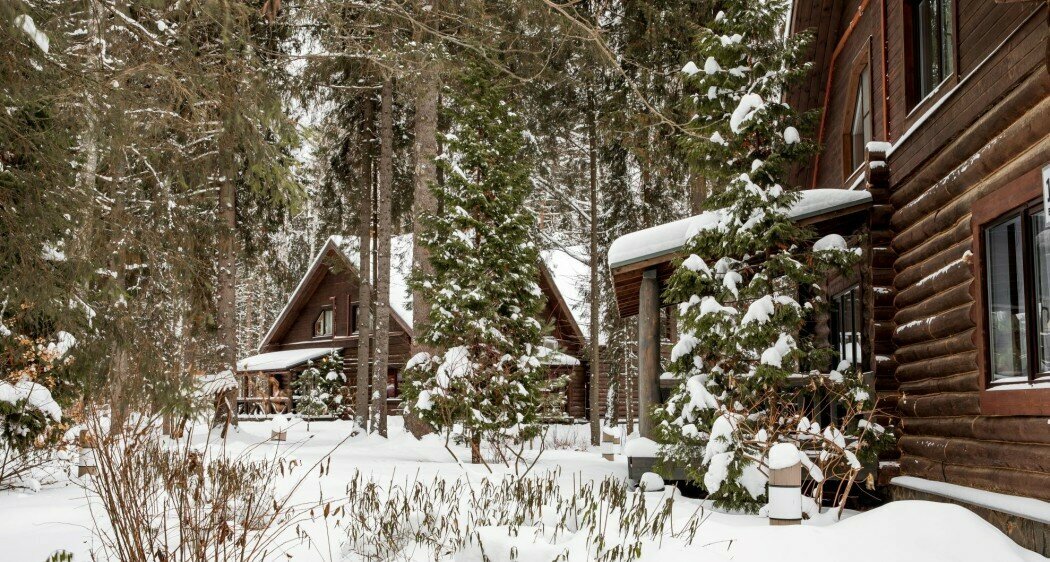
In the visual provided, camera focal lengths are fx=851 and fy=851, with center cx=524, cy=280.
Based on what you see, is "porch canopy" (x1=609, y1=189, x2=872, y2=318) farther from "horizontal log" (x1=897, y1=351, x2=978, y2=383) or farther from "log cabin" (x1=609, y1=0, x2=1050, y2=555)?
"horizontal log" (x1=897, y1=351, x2=978, y2=383)

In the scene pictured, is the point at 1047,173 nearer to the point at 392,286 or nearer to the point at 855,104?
the point at 855,104

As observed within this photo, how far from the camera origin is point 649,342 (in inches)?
446

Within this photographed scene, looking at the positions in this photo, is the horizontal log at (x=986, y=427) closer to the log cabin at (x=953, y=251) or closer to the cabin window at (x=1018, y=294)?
the log cabin at (x=953, y=251)

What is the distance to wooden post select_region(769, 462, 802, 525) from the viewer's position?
249 inches

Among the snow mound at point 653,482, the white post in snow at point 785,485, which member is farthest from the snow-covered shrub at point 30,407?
the white post in snow at point 785,485

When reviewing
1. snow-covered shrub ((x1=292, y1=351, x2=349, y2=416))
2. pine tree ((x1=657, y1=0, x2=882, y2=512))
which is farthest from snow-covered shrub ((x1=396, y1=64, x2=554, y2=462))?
snow-covered shrub ((x1=292, y1=351, x2=349, y2=416))

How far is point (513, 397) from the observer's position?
1465 cm

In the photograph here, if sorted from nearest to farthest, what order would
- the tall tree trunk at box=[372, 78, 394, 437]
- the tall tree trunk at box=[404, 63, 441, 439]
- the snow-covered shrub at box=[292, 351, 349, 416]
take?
1. the tall tree trunk at box=[404, 63, 441, 439]
2. the tall tree trunk at box=[372, 78, 394, 437]
3. the snow-covered shrub at box=[292, 351, 349, 416]

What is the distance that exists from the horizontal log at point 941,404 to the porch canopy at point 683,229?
2286 millimetres

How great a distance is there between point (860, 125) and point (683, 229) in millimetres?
3720

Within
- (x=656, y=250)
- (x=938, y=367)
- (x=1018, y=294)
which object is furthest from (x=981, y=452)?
(x=656, y=250)

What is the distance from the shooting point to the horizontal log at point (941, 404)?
781 cm

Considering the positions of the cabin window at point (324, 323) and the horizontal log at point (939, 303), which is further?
the cabin window at point (324, 323)

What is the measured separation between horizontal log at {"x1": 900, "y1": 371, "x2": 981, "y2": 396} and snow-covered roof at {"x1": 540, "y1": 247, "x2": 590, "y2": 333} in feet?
61.0
